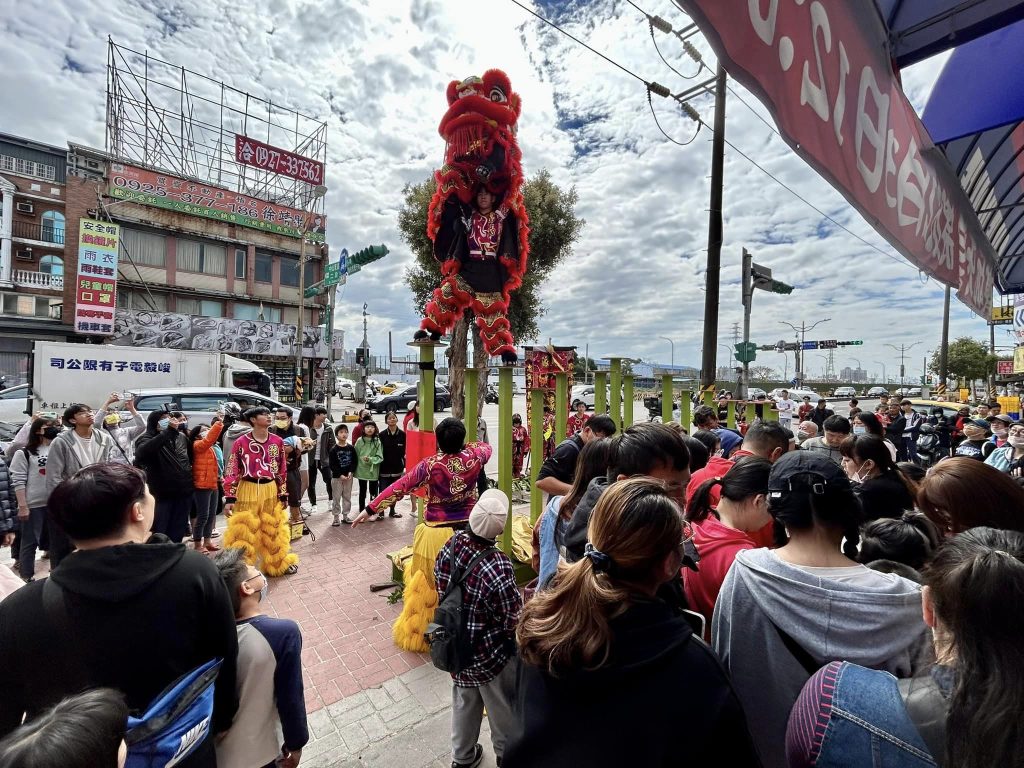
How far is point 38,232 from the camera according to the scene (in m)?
21.5

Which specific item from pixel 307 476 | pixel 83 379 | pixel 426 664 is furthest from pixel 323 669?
pixel 83 379

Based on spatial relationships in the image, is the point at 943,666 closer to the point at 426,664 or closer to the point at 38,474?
the point at 426,664

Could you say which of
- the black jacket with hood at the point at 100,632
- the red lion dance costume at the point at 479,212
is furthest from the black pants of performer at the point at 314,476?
the black jacket with hood at the point at 100,632

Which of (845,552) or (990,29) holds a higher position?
(990,29)

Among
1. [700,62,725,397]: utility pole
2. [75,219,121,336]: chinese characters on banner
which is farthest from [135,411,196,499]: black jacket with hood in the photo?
[75,219,121,336]: chinese characters on banner

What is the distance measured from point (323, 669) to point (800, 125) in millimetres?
4123

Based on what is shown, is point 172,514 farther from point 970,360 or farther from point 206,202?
point 970,360

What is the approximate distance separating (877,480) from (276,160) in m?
28.5

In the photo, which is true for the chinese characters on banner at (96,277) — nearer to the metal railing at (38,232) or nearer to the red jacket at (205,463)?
the metal railing at (38,232)

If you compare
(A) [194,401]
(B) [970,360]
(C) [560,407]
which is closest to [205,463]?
(C) [560,407]

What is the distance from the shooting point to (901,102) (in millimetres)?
2312

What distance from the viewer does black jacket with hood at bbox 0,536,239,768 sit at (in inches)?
53.7

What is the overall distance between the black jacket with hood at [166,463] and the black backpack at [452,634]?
4.27 meters

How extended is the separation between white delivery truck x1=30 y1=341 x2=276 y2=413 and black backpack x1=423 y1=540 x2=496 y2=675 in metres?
12.8
